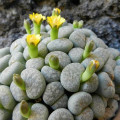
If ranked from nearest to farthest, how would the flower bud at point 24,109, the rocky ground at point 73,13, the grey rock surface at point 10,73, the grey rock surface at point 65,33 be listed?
the flower bud at point 24,109, the grey rock surface at point 10,73, the grey rock surface at point 65,33, the rocky ground at point 73,13

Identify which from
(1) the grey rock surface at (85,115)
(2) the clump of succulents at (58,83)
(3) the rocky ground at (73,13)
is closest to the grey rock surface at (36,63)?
(2) the clump of succulents at (58,83)

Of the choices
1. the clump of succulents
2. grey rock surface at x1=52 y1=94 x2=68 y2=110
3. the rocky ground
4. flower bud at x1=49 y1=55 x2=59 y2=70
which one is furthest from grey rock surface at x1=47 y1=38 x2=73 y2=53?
the rocky ground

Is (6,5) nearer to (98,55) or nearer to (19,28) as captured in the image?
(19,28)

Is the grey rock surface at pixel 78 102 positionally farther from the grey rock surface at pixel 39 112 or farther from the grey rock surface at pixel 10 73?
the grey rock surface at pixel 10 73

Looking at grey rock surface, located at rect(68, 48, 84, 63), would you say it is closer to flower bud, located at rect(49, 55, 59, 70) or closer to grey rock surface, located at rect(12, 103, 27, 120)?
flower bud, located at rect(49, 55, 59, 70)

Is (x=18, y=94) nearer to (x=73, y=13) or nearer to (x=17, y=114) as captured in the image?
(x=17, y=114)

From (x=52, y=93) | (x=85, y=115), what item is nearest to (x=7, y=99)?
(x=52, y=93)

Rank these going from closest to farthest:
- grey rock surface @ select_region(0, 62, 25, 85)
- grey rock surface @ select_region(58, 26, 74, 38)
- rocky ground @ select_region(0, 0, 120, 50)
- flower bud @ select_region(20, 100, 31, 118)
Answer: flower bud @ select_region(20, 100, 31, 118) → grey rock surface @ select_region(0, 62, 25, 85) → grey rock surface @ select_region(58, 26, 74, 38) → rocky ground @ select_region(0, 0, 120, 50)
